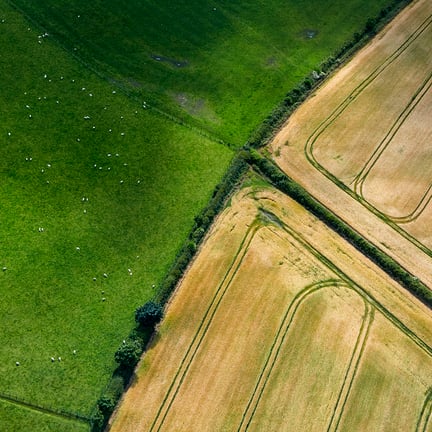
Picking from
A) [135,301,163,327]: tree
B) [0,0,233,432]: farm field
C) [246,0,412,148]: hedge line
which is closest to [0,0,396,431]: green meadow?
[0,0,233,432]: farm field

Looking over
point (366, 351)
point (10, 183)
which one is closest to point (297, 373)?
point (366, 351)

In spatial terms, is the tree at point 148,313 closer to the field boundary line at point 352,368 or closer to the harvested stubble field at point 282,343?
the harvested stubble field at point 282,343

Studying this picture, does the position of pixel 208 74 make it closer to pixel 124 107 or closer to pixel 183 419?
pixel 124 107

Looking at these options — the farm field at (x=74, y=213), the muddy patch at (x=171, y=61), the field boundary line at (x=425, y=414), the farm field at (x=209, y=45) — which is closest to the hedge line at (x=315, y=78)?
the farm field at (x=209, y=45)

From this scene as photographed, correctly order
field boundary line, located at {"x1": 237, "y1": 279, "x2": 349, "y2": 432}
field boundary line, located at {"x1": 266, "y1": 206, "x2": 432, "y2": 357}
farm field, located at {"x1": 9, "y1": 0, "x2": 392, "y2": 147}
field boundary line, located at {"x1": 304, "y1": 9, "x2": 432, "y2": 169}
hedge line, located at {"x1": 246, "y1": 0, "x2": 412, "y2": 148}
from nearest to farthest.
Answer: field boundary line, located at {"x1": 237, "y1": 279, "x2": 349, "y2": 432} < field boundary line, located at {"x1": 266, "y1": 206, "x2": 432, "y2": 357} < field boundary line, located at {"x1": 304, "y1": 9, "x2": 432, "y2": 169} < hedge line, located at {"x1": 246, "y1": 0, "x2": 412, "y2": 148} < farm field, located at {"x1": 9, "y1": 0, "x2": 392, "y2": 147}

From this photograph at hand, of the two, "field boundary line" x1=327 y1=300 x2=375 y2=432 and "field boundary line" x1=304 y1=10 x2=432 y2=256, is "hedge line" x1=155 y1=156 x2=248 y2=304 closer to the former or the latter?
"field boundary line" x1=304 y1=10 x2=432 y2=256

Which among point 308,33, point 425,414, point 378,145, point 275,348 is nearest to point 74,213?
point 275,348

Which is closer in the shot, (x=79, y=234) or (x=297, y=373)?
(x=297, y=373)
